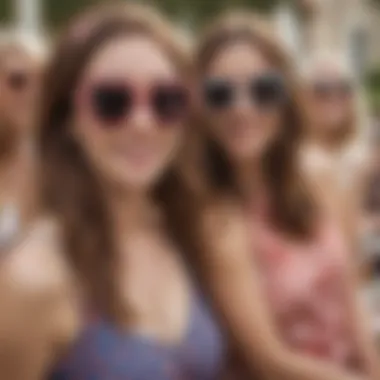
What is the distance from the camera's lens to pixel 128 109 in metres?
0.61

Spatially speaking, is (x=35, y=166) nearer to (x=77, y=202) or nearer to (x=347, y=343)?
(x=77, y=202)

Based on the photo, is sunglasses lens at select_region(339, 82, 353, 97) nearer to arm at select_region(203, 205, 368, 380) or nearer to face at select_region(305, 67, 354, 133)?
face at select_region(305, 67, 354, 133)

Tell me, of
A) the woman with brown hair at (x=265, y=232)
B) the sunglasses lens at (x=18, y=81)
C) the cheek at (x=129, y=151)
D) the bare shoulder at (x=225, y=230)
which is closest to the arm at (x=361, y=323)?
the woman with brown hair at (x=265, y=232)

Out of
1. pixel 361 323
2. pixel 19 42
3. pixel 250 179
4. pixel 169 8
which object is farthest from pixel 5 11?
pixel 361 323

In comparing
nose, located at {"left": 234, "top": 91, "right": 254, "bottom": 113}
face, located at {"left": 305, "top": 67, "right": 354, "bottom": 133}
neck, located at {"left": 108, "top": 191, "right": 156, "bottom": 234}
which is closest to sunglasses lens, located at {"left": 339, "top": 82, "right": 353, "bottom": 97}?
face, located at {"left": 305, "top": 67, "right": 354, "bottom": 133}

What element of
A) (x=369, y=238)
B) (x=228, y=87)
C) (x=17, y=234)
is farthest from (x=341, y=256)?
(x=17, y=234)

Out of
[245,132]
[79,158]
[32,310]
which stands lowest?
[32,310]

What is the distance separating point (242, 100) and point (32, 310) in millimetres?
237

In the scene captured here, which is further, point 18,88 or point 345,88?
point 345,88

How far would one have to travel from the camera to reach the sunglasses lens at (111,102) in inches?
Answer: 24.0

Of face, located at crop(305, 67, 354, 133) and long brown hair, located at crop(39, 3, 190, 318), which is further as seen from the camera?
face, located at crop(305, 67, 354, 133)

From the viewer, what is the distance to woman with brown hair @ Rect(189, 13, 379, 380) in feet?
2.21

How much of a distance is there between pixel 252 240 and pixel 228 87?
0.13 m

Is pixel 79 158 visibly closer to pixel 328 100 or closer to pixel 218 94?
pixel 218 94
